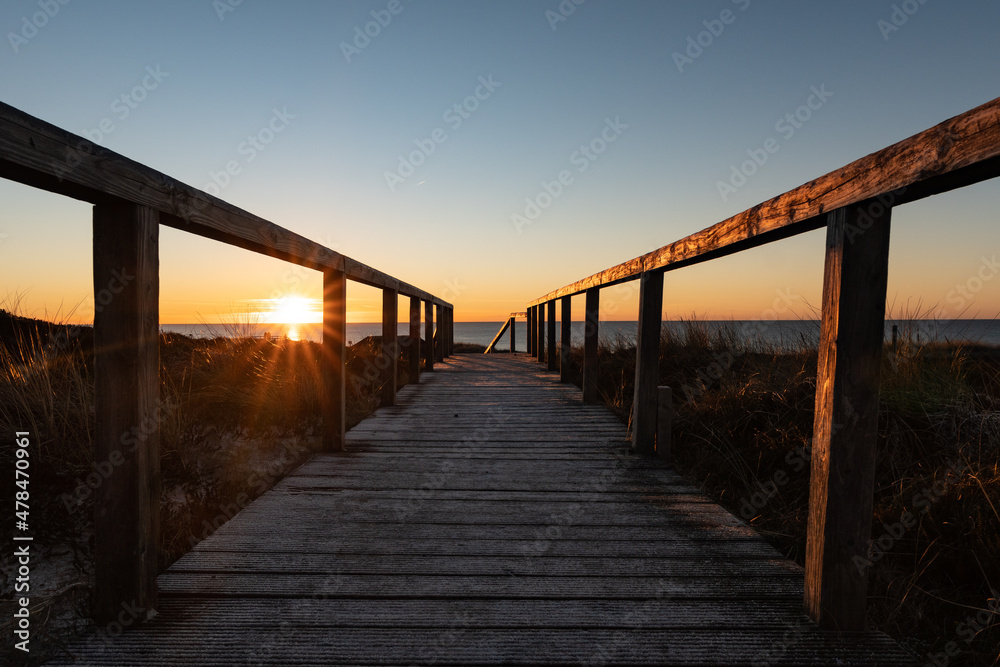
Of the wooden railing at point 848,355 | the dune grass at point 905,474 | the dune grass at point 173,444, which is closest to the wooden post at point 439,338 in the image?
the dune grass at point 173,444

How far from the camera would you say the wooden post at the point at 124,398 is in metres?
1.43

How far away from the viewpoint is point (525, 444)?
3.78 metres

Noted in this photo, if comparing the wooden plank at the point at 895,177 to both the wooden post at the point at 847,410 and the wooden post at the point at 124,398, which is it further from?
the wooden post at the point at 124,398

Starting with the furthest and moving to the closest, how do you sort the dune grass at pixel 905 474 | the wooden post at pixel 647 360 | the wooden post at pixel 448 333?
the wooden post at pixel 448 333 < the wooden post at pixel 647 360 < the dune grass at pixel 905 474

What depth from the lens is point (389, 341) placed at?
530cm

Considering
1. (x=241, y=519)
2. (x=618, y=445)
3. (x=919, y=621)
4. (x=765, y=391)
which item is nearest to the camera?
(x=919, y=621)

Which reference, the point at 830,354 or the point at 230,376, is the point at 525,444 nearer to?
the point at 830,354

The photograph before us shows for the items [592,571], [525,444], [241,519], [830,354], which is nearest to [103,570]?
[241,519]

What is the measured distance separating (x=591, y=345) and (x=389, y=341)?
7.25ft

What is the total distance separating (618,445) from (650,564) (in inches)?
71.4

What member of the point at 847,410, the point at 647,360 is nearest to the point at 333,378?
the point at 647,360

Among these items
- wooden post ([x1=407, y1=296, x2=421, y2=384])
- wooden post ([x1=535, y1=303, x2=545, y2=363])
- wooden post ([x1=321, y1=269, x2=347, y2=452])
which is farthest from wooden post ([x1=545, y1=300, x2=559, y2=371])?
wooden post ([x1=321, y1=269, x2=347, y2=452])

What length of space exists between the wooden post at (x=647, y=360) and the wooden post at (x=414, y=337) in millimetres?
3955

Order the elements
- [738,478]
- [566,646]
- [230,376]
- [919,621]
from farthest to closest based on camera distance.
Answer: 1. [230,376]
2. [738,478]
3. [919,621]
4. [566,646]
